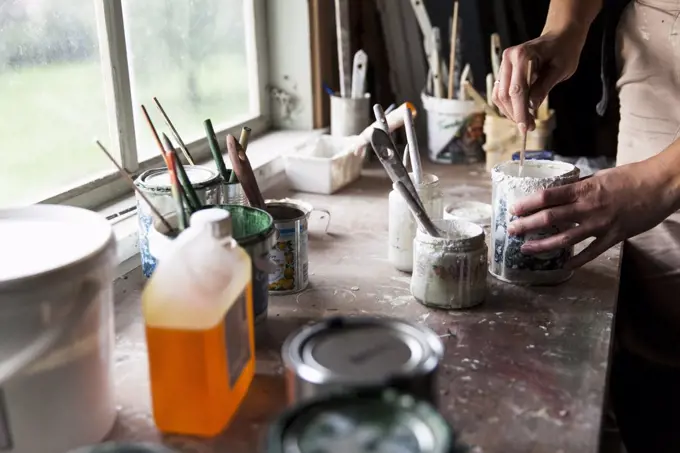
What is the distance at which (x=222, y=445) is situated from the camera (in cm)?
69

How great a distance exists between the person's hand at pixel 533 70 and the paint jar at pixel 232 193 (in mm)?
432

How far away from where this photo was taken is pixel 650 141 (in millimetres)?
1365

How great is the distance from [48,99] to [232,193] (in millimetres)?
347

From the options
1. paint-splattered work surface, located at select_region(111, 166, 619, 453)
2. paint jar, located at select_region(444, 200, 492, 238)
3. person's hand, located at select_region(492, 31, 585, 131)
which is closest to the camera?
paint-splattered work surface, located at select_region(111, 166, 619, 453)

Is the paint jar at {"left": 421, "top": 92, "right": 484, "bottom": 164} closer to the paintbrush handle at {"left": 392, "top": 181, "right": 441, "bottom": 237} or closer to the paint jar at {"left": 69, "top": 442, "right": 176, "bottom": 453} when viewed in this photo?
the paintbrush handle at {"left": 392, "top": 181, "right": 441, "bottom": 237}

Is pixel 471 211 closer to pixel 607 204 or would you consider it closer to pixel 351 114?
pixel 607 204

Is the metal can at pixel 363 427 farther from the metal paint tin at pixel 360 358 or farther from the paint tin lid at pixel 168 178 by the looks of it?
the paint tin lid at pixel 168 178

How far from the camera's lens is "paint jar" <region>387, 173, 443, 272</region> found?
3.51 ft

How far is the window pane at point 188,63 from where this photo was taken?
1.36m

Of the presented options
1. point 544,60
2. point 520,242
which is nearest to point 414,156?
point 520,242

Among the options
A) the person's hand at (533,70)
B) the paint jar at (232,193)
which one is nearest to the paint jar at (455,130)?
the person's hand at (533,70)

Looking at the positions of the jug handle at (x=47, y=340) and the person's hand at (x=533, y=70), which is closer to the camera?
the jug handle at (x=47, y=340)

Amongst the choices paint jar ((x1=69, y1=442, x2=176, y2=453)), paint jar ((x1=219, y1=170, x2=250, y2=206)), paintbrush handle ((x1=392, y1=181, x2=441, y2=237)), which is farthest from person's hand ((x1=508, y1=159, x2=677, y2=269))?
paint jar ((x1=69, y1=442, x2=176, y2=453))

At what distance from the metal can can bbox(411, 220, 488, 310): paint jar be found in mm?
357
